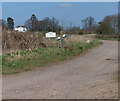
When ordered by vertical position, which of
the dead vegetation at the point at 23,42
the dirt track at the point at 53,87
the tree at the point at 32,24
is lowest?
the dirt track at the point at 53,87

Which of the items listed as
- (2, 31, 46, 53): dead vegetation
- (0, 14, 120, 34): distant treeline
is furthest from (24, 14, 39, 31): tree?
(2, 31, 46, 53): dead vegetation

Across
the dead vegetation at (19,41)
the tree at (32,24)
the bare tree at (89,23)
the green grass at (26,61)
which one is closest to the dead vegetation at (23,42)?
the dead vegetation at (19,41)

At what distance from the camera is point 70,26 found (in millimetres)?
43594

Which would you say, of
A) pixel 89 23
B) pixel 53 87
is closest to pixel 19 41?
pixel 53 87

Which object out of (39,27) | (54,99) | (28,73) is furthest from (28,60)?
(39,27)

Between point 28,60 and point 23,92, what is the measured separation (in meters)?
6.72

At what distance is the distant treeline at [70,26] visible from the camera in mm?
35862

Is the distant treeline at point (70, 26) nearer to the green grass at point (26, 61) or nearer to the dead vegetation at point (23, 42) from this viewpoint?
the dead vegetation at point (23, 42)

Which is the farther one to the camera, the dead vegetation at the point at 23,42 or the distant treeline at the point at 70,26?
the distant treeline at the point at 70,26

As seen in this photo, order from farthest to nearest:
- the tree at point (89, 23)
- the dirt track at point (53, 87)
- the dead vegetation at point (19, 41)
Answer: the tree at point (89, 23) → the dead vegetation at point (19, 41) → the dirt track at point (53, 87)

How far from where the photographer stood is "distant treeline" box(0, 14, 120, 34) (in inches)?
1412

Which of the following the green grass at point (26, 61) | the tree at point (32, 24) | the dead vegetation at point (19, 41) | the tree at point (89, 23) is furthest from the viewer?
the tree at point (89, 23)

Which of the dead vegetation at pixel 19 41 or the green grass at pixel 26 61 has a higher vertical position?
the dead vegetation at pixel 19 41

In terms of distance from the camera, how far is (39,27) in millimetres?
38594
